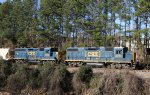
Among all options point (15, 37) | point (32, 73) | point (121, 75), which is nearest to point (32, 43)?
point (15, 37)

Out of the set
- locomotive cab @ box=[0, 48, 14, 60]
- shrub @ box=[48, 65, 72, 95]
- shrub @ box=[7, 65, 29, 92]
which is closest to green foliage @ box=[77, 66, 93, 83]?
shrub @ box=[48, 65, 72, 95]

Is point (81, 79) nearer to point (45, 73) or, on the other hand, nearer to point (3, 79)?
point (45, 73)

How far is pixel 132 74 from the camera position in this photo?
3175 centimetres

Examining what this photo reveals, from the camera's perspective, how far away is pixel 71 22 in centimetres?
6619

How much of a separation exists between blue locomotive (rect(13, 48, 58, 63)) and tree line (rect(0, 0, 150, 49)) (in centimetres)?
1031

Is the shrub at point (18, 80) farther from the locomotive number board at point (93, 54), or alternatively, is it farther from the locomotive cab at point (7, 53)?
the locomotive cab at point (7, 53)

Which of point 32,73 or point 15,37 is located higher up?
point 15,37

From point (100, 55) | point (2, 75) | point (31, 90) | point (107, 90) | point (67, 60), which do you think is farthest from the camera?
point (67, 60)

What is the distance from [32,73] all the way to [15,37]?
44.4m

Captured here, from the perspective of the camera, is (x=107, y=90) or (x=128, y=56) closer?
(x=107, y=90)

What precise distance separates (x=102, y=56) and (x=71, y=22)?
74.0 ft

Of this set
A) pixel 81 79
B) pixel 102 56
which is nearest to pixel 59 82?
pixel 81 79

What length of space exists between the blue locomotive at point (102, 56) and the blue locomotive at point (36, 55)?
3.49 meters

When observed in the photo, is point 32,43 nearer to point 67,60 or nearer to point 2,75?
point 67,60
